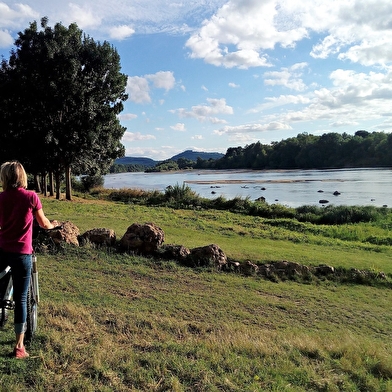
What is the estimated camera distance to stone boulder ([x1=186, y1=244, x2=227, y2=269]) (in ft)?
30.3

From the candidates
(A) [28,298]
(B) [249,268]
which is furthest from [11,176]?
(B) [249,268]

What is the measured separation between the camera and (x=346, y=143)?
107 metres

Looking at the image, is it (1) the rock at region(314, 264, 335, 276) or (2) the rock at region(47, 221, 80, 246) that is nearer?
(2) the rock at region(47, 221, 80, 246)

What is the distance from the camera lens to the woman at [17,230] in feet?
11.6

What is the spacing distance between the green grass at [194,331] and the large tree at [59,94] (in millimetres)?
16210

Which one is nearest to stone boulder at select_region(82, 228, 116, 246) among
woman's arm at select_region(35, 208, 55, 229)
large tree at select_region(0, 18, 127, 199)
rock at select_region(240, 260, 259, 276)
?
rock at select_region(240, 260, 259, 276)

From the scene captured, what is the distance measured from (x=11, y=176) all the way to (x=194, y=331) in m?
3.19

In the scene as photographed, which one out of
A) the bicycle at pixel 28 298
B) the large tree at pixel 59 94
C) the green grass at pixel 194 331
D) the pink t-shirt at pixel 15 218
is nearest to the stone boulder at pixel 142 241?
the green grass at pixel 194 331

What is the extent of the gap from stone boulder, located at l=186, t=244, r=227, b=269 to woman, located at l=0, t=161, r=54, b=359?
5880 millimetres

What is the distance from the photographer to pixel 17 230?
356 centimetres

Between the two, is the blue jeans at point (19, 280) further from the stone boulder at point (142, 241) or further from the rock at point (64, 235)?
the stone boulder at point (142, 241)

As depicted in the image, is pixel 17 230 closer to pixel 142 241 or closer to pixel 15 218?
pixel 15 218

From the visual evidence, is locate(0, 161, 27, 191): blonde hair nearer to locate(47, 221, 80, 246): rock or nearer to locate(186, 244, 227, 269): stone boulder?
locate(47, 221, 80, 246): rock

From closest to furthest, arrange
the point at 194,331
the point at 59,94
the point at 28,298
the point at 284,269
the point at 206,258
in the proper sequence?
the point at 28,298
the point at 194,331
the point at 206,258
the point at 284,269
the point at 59,94
